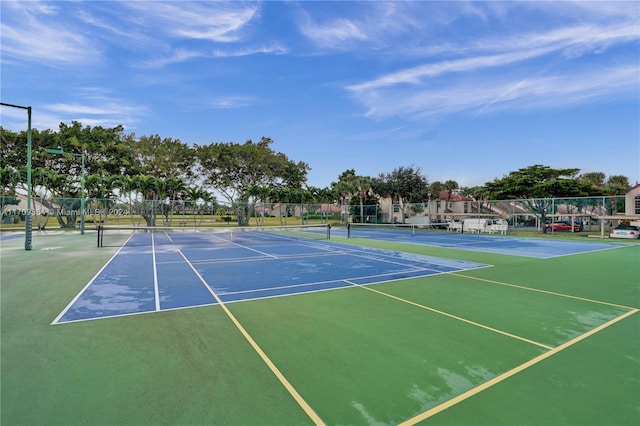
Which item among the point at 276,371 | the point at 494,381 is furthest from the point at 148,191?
the point at 494,381

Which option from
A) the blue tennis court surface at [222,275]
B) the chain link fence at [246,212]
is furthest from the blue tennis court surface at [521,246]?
the blue tennis court surface at [222,275]

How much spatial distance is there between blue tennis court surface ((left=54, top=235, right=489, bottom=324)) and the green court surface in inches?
23.9

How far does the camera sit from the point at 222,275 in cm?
1062

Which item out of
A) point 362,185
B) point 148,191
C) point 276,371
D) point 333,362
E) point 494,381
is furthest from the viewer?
point 362,185

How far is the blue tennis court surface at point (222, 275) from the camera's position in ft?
24.5

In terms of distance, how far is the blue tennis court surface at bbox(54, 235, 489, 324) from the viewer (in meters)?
7.48

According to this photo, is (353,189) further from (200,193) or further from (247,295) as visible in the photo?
(247,295)

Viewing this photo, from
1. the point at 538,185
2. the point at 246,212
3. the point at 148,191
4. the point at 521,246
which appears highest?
the point at 538,185

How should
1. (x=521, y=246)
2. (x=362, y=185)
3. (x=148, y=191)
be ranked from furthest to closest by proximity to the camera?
(x=362, y=185) < (x=148, y=191) < (x=521, y=246)

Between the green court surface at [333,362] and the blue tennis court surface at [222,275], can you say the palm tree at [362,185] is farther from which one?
the green court surface at [333,362]

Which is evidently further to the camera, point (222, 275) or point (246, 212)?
point (246, 212)

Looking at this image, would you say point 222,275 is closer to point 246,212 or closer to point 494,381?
point 494,381

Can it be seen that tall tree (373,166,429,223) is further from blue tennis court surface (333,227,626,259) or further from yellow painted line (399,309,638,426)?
yellow painted line (399,309,638,426)

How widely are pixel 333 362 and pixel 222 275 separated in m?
6.94
